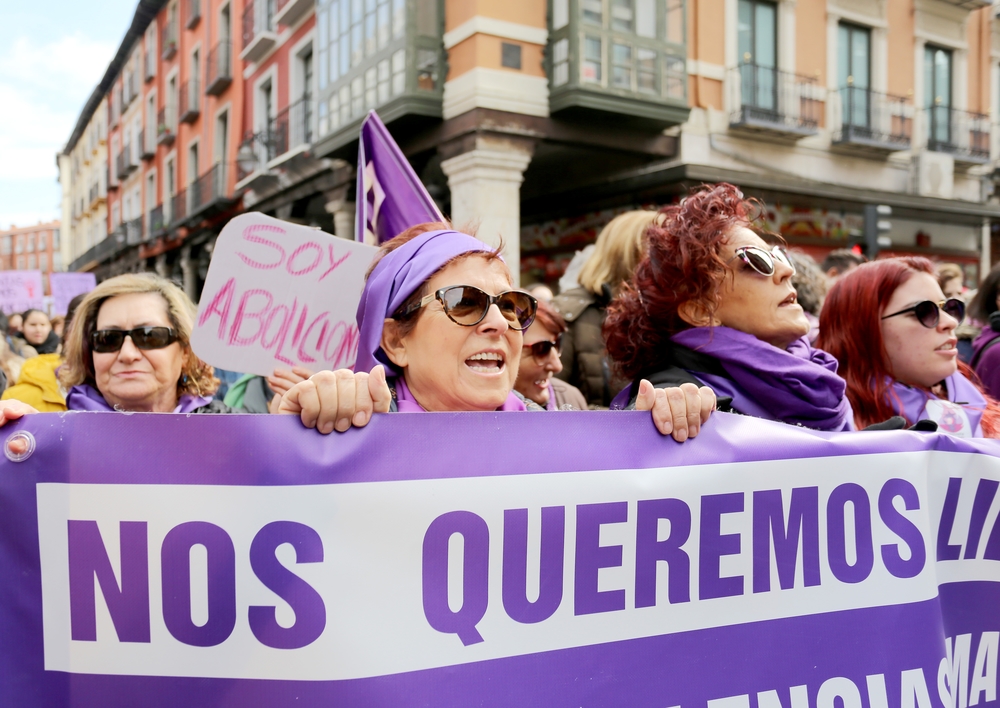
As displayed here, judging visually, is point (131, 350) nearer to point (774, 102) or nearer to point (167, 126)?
point (774, 102)

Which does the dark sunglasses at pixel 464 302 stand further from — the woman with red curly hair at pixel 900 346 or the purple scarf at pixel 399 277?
the woman with red curly hair at pixel 900 346

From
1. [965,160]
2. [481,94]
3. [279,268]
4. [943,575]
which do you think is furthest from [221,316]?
[965,160]

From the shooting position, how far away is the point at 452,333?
1574 mm

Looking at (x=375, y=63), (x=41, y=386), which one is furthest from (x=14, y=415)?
(x=375, y=63)

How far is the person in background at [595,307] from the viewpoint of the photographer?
3410 mm

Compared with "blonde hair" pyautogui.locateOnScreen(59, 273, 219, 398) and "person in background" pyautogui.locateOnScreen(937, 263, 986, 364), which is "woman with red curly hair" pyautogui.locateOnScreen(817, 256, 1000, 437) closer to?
"person in background" pyautogui.locateOnScreen(937, 263, 986, 364)

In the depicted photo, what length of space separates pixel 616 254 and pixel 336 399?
2.28 metres

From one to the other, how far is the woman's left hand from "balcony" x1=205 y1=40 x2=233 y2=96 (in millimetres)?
21140

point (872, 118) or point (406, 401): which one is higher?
point (872, 118)

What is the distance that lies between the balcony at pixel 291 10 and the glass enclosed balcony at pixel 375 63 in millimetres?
2026

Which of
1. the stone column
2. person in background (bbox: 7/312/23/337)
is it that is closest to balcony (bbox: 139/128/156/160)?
person in background (bbox: 7/312/23/337)

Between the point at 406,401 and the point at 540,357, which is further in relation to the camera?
the point at 540,357

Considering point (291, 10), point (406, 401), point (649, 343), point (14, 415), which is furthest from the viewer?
point (291, 10)

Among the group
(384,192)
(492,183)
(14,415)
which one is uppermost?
(492,183)
